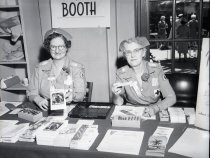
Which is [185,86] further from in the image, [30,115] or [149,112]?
[30,115]

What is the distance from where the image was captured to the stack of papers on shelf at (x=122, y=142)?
1.65m

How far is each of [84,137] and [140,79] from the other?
1.17m

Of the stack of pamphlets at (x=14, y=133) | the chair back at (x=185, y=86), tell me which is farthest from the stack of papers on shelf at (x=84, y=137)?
the chair back at (x=185, y=86)

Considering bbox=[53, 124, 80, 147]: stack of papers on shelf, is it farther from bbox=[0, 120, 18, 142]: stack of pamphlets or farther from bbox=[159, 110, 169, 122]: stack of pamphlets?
bbox=[159, 110, 169, 122]: stack of pamphlets

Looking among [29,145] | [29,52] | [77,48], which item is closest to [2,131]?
[29,145]

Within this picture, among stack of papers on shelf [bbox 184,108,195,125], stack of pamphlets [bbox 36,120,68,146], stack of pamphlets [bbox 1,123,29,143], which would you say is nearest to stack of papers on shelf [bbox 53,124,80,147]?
stack of pamphlets [bbox 36,120,68,146]

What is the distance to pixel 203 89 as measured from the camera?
5.31 feet

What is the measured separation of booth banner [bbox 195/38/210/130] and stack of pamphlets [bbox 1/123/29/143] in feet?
4.36

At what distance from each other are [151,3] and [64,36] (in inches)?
53.3

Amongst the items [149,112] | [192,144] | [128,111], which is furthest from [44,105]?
[192,144]

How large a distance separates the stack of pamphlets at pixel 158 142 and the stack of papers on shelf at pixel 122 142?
0.27 ft

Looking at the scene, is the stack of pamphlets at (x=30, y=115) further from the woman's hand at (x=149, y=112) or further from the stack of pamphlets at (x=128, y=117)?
the woman's hand at (x=149, y=112)

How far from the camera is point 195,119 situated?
74.6 inches

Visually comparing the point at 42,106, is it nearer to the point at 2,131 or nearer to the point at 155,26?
the point at 2,131
